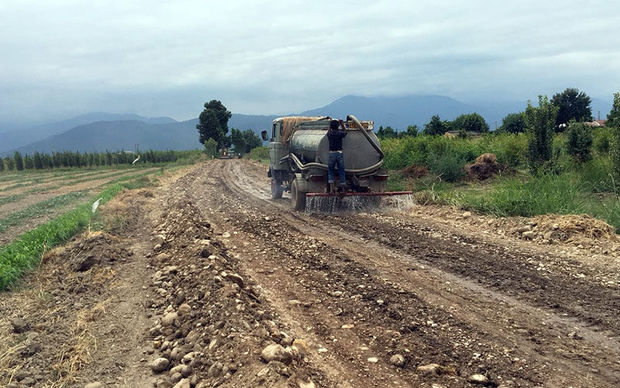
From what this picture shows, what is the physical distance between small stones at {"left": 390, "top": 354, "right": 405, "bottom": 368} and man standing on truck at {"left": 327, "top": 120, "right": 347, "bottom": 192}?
318 inches

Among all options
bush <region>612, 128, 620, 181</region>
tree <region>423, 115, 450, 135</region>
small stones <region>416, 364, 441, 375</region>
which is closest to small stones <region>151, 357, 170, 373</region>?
small stones <region>416, 364, 441, 375</region>

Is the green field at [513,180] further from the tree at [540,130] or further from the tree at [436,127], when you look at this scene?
the tree at [436,127]

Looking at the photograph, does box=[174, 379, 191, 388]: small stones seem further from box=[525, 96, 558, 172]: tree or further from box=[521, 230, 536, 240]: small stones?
box=[525, 96, 558, 172]: tree

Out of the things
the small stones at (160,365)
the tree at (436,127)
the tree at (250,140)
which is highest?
the tree at (250,140)

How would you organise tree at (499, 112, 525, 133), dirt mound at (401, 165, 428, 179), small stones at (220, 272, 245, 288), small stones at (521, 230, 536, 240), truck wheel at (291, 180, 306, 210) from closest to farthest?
small stones at (220, 272, 245, 288) → small stones at (521, 230, 536, 240) → truck wheel at (291, 180, 306, 210) → dirt mound at (401, 165, 428, 179) → tree at (499, 112, 525, 133)

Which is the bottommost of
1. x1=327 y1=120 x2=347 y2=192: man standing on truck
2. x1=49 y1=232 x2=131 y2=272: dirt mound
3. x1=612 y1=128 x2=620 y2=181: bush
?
x1=49 y1=232 x2=131 y2=272: dirt mound

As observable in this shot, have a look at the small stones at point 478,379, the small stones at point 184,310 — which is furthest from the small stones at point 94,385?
the small stones at point 478,379

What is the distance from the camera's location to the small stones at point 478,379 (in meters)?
3.61

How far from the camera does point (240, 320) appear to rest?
4.56m

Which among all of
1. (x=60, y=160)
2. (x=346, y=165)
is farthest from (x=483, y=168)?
(x=60, y=160)

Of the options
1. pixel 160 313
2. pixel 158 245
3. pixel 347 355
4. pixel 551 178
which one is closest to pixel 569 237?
pixel 551 178

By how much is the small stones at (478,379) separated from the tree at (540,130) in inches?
452

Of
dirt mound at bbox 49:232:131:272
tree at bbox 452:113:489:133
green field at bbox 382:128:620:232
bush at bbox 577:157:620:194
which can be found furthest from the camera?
tree at bbox 452:113:489:133

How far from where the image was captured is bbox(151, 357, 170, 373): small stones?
164 inches
